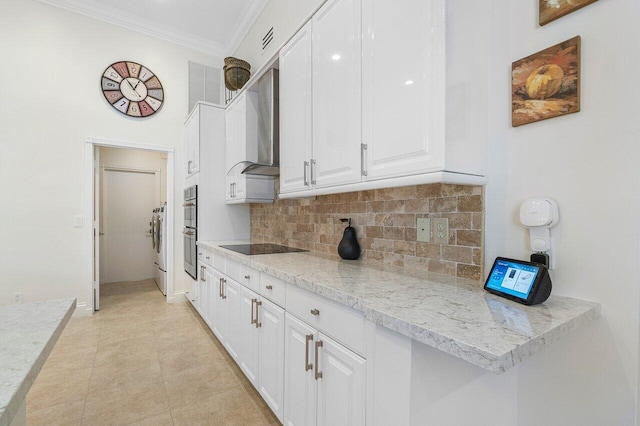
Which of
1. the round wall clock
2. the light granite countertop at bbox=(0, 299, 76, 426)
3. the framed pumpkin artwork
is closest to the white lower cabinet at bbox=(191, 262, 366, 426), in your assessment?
the light granite countertop at bbox=(0, 299, 76, 426)

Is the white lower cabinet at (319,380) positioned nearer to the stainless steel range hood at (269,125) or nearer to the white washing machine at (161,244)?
the stainless steel range hood at (269,125)

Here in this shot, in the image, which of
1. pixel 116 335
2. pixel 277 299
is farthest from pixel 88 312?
pixel 277 299

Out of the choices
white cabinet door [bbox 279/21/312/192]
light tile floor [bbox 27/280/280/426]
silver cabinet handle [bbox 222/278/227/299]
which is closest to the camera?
light tile floor [bbox 27/280/280/426]

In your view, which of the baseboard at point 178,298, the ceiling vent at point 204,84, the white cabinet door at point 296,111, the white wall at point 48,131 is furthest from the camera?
the ceiling vent at point 204,84

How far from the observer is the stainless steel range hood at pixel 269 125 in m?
2.38

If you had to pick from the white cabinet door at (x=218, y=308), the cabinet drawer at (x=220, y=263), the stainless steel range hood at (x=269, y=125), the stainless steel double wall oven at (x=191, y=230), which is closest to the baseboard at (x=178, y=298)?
the stainless steel double wall oven at (x=191, y=230)

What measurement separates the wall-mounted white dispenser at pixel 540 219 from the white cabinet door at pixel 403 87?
35 centimetres

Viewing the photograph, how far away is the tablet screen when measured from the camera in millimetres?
952

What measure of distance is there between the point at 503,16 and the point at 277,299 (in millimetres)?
1595

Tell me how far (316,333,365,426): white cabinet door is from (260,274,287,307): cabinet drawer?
36 centimetres

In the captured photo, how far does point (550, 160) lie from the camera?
1048mm

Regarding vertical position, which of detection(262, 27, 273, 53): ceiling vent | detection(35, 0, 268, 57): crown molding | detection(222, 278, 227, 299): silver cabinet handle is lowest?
detection(222, 278, 227, 299): silver cabinet handle

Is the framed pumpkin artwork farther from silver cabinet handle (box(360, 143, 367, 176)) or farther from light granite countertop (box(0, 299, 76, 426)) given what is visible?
light granite countertop (box(0, 299, 76, 426))

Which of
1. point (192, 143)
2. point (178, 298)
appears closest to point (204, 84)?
point (192, 143)
